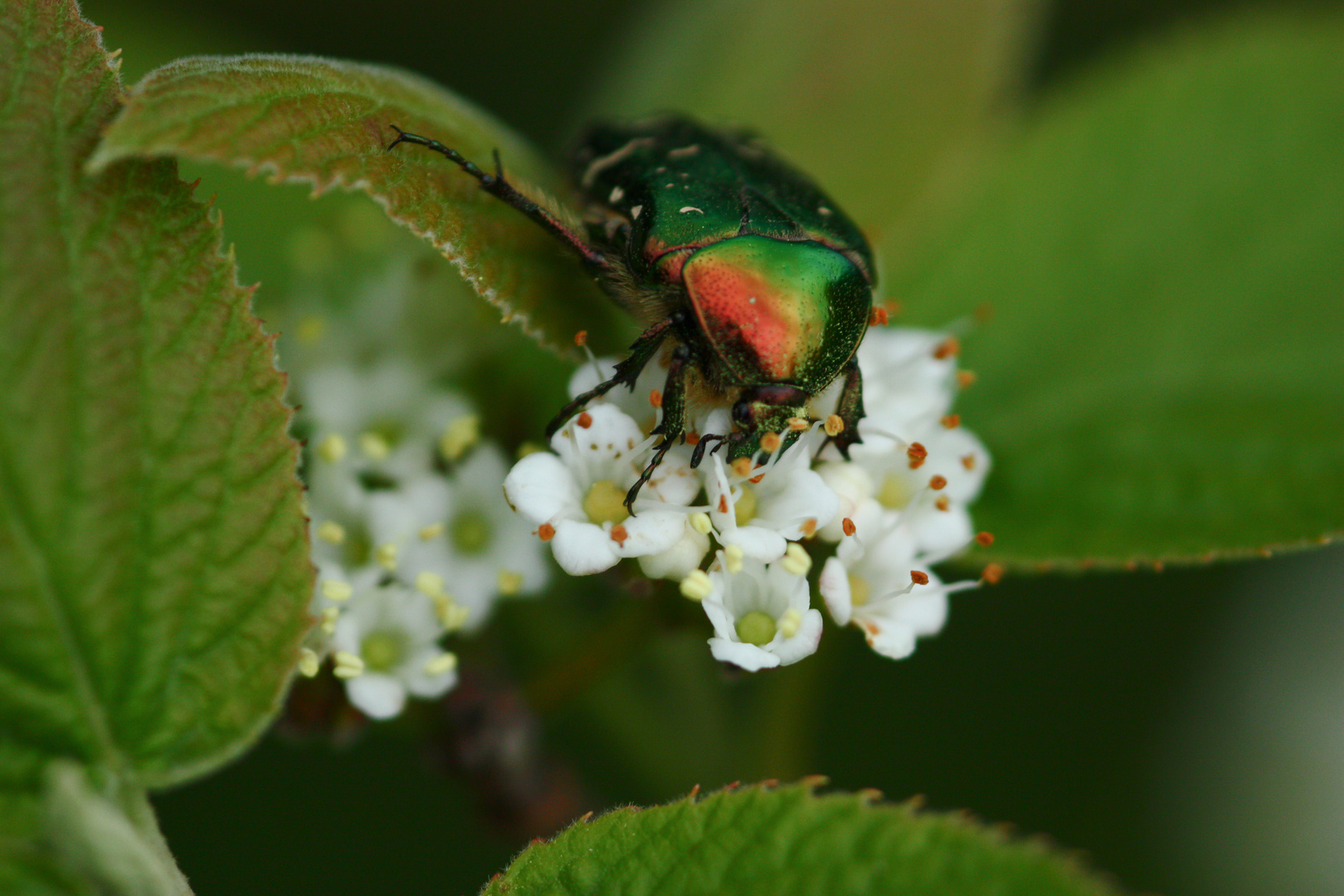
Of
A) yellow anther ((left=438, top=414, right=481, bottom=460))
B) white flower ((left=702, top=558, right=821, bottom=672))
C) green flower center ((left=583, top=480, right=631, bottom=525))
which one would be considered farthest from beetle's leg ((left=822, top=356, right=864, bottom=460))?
yellow anther ((left=438, top=414, right=481, bottom=460))

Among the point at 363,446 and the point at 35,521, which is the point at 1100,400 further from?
the point at 35,521

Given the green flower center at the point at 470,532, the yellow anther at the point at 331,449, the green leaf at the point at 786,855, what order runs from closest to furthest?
the green leaf at the point at 786,855
the yellow anther at the point at 331,449
the green flower center at the point at 470,532

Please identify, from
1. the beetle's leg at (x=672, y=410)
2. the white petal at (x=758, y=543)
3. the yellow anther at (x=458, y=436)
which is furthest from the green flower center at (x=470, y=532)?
the white petal at (x=758, y=543)

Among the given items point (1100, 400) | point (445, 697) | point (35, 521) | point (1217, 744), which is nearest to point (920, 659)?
point (1217, 744)

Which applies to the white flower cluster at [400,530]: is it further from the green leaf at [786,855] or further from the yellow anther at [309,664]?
the green leaf at [786,855]

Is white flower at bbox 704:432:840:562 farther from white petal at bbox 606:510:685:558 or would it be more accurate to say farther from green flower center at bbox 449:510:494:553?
green flower center at bbox 449:510:494:553

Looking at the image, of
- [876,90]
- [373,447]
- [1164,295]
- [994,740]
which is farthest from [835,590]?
[994,740]

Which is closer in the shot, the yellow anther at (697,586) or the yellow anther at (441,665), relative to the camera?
the yellow anther at (697,586)
